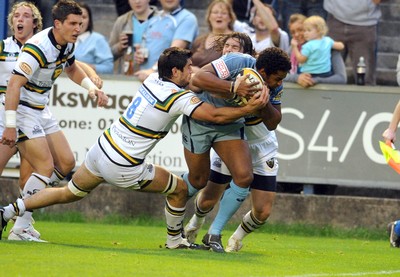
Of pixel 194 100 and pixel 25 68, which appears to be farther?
pixel 25 68

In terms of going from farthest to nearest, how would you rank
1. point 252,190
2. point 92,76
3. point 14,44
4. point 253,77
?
point 92,76 → point 14,44 → point 252,190 → point 253,77

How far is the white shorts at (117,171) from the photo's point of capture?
10859 mm

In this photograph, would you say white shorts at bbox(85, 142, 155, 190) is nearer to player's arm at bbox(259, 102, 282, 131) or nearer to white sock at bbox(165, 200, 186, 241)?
white sock at bbox(165, 200, 186, 241)

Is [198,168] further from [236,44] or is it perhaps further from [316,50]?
[316,50]

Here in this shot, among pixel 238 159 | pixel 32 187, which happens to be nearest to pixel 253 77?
pixel 238 159

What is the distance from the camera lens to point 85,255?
33.9ft

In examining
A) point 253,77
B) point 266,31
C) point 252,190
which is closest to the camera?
point 253,77

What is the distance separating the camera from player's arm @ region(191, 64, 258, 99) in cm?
1044

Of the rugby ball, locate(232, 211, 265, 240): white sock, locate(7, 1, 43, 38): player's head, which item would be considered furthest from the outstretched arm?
locate(7, 1, 43, 38): player's head

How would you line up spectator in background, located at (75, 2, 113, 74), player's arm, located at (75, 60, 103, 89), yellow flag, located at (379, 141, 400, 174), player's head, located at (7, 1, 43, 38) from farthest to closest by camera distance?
spectator in background, located at (75, 2, 113, 74) → player's arm, located at (75, 60, 103, 89) → player's head, located at (7, 1, 43, 38) → yellow flag, located at (379, 141, 400, 174)

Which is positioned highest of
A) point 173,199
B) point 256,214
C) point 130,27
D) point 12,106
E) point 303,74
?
point 12,106

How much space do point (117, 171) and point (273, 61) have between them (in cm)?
172

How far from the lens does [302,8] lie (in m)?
17.5

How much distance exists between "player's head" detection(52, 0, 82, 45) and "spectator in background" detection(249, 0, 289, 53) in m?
4.77
